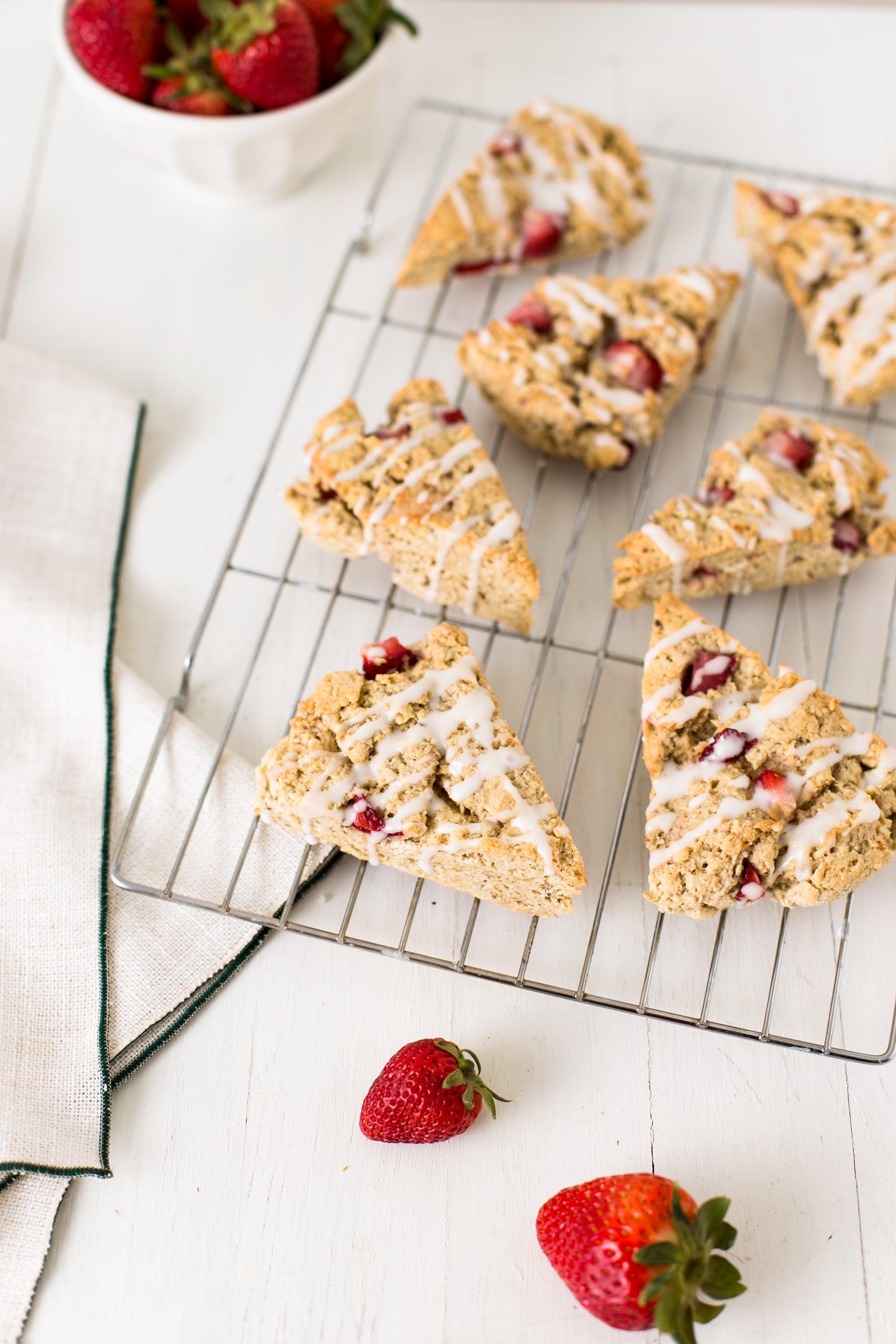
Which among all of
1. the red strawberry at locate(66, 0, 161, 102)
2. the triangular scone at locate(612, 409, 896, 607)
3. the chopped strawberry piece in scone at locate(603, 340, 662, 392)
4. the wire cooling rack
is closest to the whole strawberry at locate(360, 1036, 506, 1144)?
the wire cooling rack

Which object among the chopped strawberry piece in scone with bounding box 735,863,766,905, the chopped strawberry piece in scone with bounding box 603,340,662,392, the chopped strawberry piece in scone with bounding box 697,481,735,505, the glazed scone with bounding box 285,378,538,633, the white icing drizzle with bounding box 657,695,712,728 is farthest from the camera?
the chopped strawberry piece in scone with bounding box 603,340,662,392

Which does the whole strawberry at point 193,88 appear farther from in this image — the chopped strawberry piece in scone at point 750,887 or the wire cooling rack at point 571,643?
the chopped strawberry piece in scone at point 750,887

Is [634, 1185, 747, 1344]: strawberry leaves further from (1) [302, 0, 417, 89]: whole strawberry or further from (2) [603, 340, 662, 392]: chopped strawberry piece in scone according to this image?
(1) [302, 0, 417, 89]: whole strawberry

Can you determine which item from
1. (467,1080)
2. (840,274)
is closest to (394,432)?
(840,274)

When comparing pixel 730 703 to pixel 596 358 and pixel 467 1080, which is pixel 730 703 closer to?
pixel 467 1080

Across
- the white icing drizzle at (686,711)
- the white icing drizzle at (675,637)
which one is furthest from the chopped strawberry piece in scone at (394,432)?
the white icing drizzle at (686,711)
